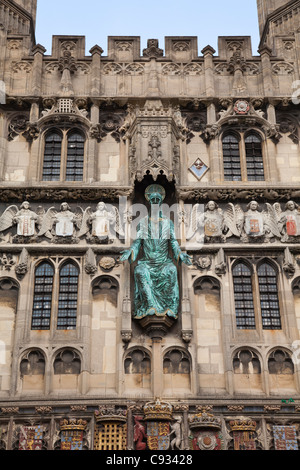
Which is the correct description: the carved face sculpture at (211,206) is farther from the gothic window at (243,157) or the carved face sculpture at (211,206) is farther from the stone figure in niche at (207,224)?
the gothic window at (243,157)

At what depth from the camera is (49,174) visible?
22.0m

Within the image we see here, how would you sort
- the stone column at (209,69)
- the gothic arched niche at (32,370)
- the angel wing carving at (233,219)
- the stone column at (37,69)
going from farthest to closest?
the stone column at (209,69) → the stone column at (37,69) → the angel wing carving at (233,219) → the gothic arched niche at (32,370)

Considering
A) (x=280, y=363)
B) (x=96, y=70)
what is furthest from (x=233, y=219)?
(x=96, y=70)

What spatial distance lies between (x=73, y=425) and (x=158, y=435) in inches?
78.4

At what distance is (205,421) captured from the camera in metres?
18.2

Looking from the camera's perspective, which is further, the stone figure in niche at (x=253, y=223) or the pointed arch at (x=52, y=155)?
the pointed arch at (x=52, y=155)

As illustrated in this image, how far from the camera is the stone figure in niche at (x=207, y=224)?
20.8 m

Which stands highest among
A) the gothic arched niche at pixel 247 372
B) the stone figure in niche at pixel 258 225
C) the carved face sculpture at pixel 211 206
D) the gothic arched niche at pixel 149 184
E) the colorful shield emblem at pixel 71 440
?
the gothic arched niche at pixel 149 184

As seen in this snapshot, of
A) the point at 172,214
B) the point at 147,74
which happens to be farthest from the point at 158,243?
the point at 147,74

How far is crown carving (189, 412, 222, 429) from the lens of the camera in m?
18.1

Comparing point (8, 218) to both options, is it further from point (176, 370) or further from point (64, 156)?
point (176, 370)

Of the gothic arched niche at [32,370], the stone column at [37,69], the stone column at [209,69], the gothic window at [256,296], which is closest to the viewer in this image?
the gothic arched niche at [32,370]

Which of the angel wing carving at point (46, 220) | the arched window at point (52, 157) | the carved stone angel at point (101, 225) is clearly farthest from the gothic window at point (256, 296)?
the arched window at point (52, 157)

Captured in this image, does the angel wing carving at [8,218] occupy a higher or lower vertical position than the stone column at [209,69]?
lower
